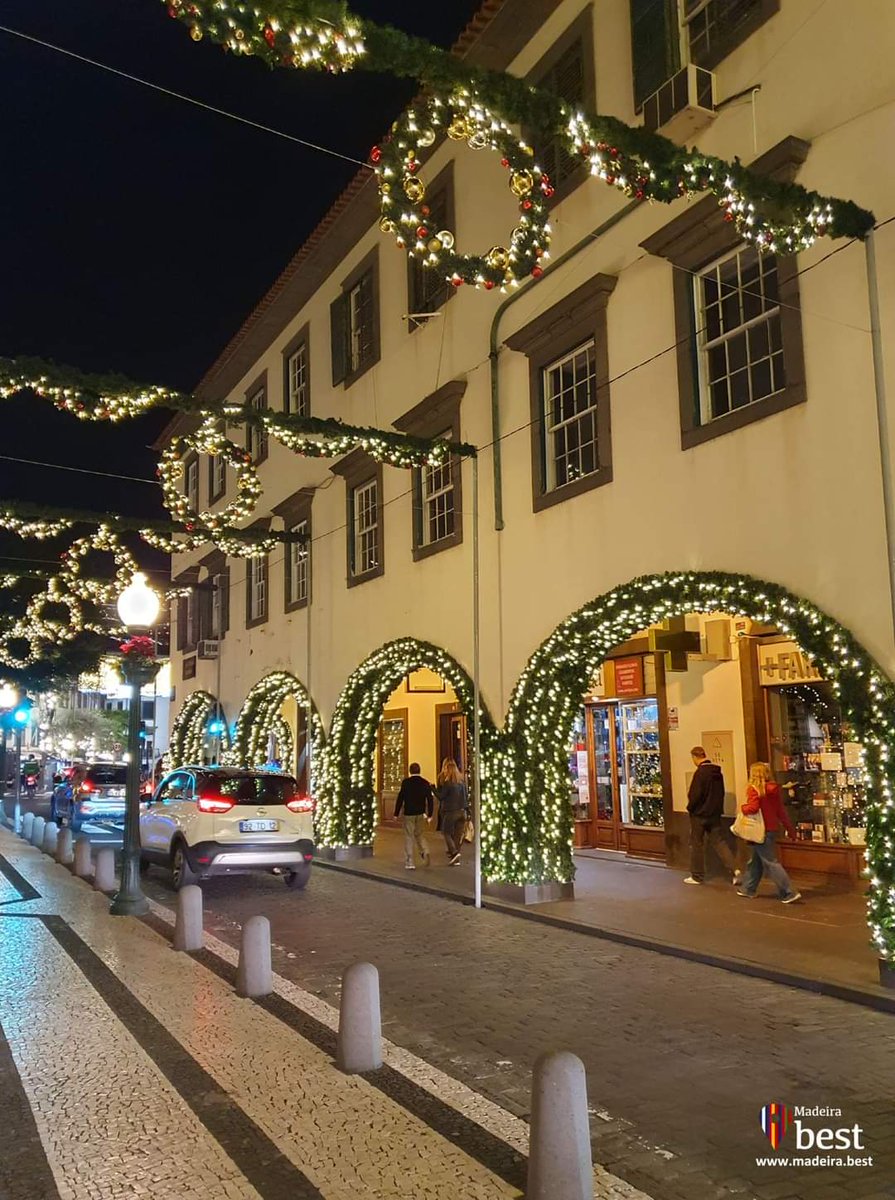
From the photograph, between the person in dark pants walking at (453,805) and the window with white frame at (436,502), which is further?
the person in dark pants walking at (453,805)

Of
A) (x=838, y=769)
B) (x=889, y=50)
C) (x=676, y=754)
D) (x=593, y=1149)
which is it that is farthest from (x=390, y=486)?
(x=593, y=1149)

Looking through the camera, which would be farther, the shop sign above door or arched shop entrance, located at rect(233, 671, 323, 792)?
arched shop entrance, located at rect(233, 671, 323, 792)

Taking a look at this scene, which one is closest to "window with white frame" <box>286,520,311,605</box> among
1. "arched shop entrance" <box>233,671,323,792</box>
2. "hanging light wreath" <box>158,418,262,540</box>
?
"arched shop entrance" <box>233,671,323,792</box>

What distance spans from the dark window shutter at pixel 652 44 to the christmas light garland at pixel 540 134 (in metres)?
3.83

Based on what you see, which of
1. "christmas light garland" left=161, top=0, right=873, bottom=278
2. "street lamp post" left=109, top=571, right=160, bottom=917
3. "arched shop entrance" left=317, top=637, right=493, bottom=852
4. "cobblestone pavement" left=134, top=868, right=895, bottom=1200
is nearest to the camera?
"cobblestone pavement" left=134, top=868, right=895, bottom=1200

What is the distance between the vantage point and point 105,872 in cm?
1495

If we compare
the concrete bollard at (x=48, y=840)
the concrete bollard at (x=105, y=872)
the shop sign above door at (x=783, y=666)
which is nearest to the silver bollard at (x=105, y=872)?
the concrete bollard at (x=105, y=872)

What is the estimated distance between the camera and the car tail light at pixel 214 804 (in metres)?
14.2

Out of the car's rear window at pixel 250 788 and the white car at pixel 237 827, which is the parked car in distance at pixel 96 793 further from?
the car's rear window at pixel 250 788

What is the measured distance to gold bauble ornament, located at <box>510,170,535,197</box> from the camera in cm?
766

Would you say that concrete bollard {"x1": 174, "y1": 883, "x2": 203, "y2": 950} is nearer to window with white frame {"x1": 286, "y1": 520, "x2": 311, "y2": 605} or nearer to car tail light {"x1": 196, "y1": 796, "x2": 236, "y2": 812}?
car tail light {"x1": 196, "y1": 796, "x2": 236, "y2": 812}

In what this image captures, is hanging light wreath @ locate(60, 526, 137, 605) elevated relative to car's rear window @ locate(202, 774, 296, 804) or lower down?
elevated

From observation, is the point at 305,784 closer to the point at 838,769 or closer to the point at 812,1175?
the point at 838,769

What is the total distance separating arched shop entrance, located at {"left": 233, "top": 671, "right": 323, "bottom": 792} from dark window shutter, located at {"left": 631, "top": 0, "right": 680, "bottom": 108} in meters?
12.4
